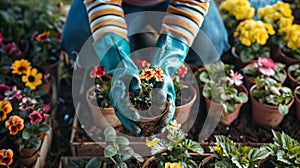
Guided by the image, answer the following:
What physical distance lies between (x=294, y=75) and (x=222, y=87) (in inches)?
13.9

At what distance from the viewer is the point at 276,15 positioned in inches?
72.7

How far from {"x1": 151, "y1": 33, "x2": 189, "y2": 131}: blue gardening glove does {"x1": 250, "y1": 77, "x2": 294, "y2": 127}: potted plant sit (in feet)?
1.23

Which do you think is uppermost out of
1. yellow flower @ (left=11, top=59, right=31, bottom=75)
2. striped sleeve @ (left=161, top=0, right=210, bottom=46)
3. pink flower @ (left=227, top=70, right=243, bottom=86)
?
striped sleeve @ (left=161, top=0, right=210, bottom=46)

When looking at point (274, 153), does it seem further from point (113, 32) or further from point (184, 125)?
point (113, 32)

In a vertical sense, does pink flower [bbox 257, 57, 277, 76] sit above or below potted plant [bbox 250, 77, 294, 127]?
above

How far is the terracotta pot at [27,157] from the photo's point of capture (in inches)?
57.7

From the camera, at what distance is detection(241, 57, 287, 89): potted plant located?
1648mm

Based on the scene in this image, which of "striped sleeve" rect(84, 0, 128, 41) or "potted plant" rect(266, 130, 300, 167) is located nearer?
"potted plant" rect(266, 130, 300, 167)

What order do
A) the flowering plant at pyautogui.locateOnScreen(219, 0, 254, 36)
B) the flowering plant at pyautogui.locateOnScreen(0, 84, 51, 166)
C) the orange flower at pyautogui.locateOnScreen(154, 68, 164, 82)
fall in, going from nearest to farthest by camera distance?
the orange flower at pyautogui.locateOnScreen(154, 68, 164, 82), the flowering plant at pyautogui.locateOnScreen(0, 84, 51, 166), the flowering plant at pyautogui.locateOnScreen(219, 0, 254, 36)

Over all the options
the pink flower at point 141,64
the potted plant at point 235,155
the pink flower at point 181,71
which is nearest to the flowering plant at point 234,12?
the pink flower at point 181,71

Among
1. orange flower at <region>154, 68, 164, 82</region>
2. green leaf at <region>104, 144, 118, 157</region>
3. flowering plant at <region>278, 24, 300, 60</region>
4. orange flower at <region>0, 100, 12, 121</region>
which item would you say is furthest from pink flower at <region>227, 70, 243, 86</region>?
orange flower at <region>0, 100, 12, 121</region>

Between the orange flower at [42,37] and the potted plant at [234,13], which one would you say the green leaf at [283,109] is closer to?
the potted plant at [234,13]

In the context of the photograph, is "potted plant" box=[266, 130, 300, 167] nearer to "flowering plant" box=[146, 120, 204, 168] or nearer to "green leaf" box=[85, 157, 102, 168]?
"flowering plant" box=[146, 120, 204, 168]

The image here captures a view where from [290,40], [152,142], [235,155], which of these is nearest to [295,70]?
[290,40]
